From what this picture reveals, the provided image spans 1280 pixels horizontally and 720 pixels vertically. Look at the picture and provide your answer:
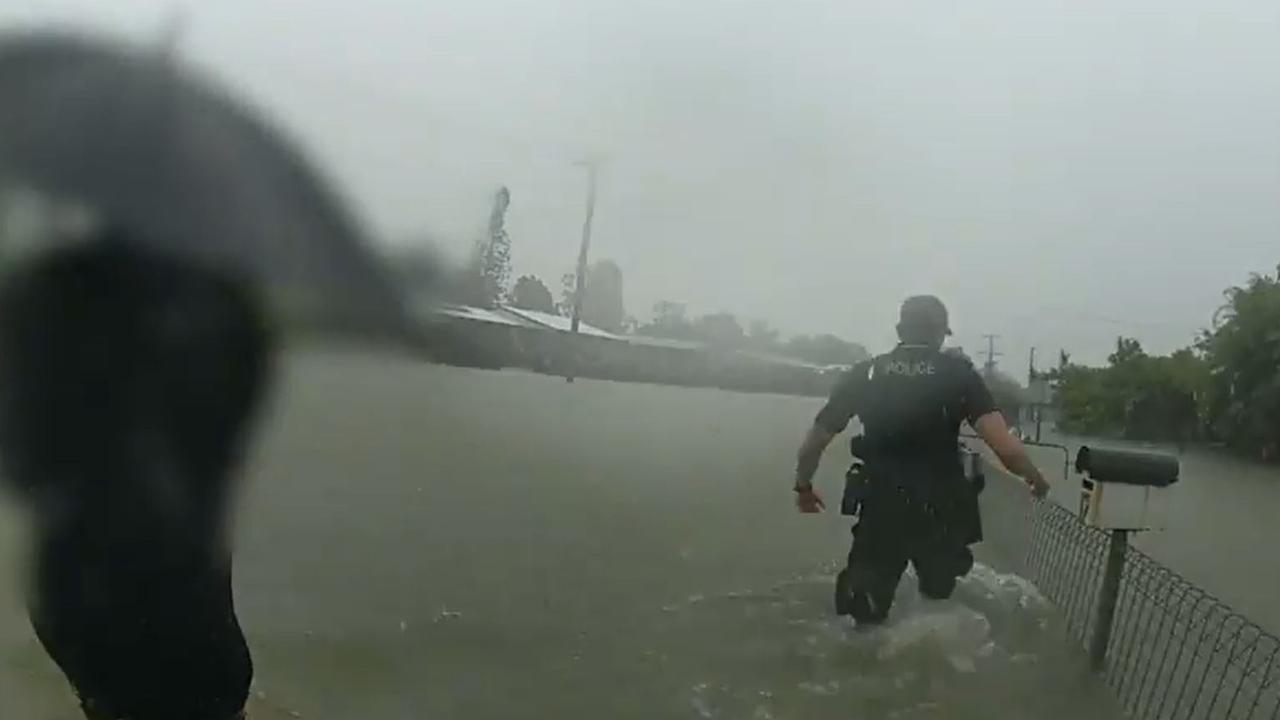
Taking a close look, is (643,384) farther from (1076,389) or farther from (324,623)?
(1076,389)

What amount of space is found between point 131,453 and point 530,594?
15.0 ft

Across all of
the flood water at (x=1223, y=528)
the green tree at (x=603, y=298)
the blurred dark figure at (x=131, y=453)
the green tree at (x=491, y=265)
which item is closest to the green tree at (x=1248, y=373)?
the flood water at (x=1223, y=528)

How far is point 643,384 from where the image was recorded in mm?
6578

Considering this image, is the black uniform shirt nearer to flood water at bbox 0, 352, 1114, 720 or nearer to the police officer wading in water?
the police officer wading in water

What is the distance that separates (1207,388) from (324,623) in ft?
23.6

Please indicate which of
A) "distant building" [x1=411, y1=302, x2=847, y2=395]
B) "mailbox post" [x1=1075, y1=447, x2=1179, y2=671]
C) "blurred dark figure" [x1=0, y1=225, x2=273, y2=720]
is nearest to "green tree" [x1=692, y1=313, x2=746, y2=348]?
"distant building" [x1=411, y1=302, x2=847, y2=395]

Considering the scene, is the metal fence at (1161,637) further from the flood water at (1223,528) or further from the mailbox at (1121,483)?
the flood water at (1223,528)

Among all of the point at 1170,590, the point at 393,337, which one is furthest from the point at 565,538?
the point at 393,337

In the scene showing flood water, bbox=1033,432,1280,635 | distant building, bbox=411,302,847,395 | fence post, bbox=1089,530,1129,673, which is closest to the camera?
distant building, bbox=411,302,847,395

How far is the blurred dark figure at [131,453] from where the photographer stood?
7.05 ft

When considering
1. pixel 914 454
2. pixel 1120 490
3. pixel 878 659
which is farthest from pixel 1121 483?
pixel 878 659

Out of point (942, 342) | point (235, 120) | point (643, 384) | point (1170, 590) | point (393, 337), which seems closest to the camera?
point (235, 120)

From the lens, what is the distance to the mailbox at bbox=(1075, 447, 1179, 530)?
15.7 feet

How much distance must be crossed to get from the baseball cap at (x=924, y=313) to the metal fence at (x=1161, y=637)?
0.97 meters
